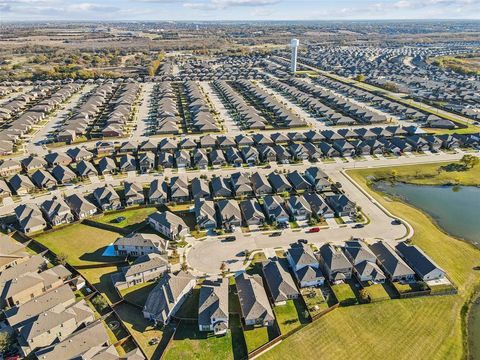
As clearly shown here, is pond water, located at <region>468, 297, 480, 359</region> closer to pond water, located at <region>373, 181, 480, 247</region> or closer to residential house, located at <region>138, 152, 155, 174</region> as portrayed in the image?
pond water, located at <region>373, 181, 480, 247</region>

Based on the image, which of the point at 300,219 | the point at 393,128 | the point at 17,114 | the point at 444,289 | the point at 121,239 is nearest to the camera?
the point at 444,289

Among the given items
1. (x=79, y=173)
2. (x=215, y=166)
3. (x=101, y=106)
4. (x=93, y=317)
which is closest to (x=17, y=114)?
(x=101, y=106)

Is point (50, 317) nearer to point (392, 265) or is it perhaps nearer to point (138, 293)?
point (138, 293)

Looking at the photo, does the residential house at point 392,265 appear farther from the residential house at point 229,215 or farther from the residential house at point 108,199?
the residential house at point 108,199

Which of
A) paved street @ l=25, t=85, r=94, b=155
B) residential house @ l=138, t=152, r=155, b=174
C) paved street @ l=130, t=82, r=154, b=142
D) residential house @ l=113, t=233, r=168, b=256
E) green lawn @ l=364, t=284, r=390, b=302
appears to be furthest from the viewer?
paved street @ l=130, t=82, r=154, b=142

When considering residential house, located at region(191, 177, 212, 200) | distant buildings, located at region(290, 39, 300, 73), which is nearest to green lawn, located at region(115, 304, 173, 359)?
residential house, located at region(191, 177, 212, 200)

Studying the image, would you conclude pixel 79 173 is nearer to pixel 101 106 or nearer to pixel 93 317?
pixel 93 317

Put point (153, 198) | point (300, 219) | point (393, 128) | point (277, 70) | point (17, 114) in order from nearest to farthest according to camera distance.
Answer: point (300, 219) < point (153, 198) < point (393, 128) < point (17, 114) < point (277, 70)
